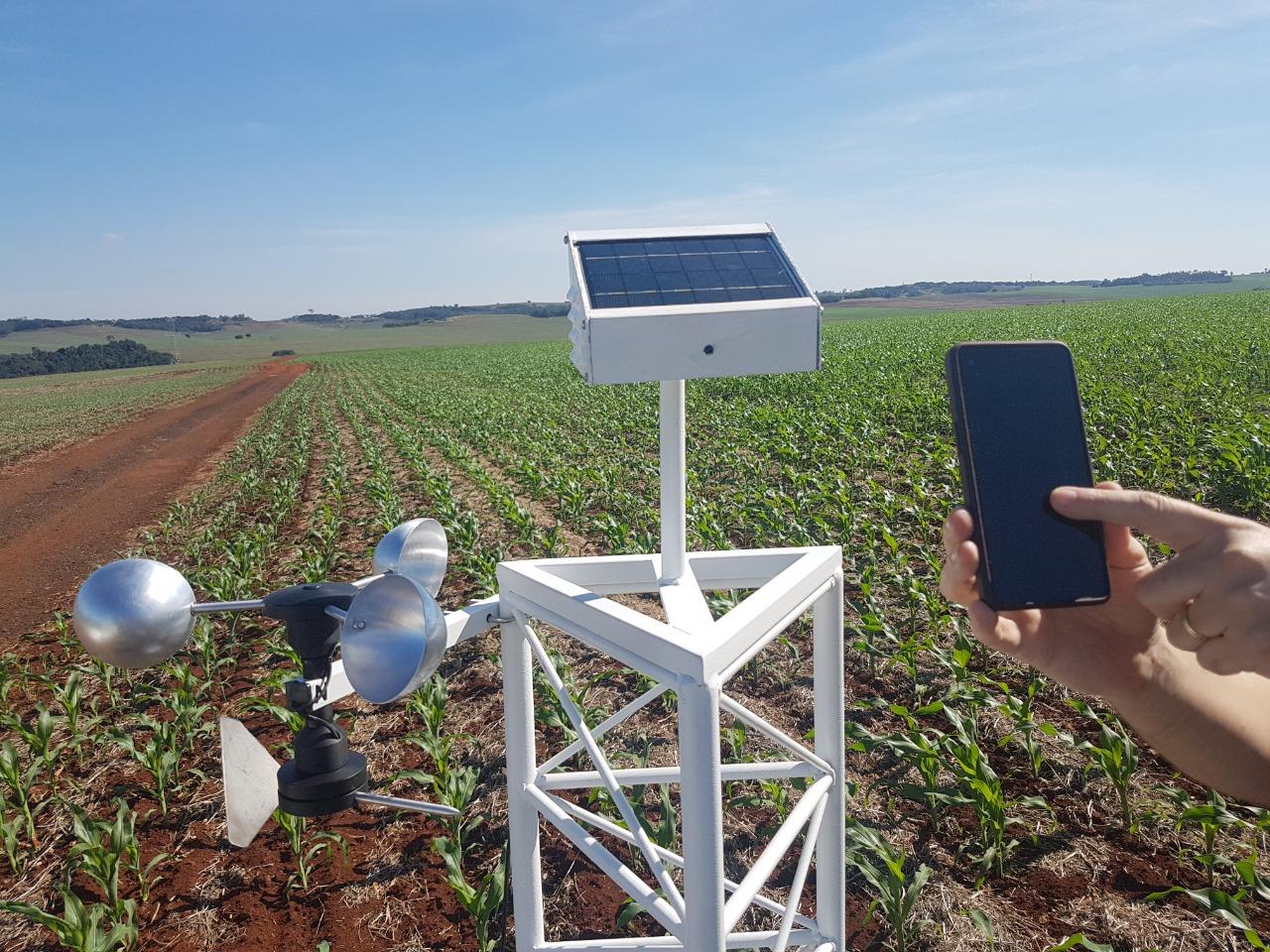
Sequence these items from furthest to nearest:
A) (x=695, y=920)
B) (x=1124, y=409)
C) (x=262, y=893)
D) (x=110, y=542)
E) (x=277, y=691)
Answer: (x=1124, y=409)
(x=110, y=542)
(x=277, y=691)
(x=262, y=893)
(x=695, y=920)

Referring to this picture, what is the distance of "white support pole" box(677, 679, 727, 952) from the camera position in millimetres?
1421

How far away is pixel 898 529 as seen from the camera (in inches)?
329

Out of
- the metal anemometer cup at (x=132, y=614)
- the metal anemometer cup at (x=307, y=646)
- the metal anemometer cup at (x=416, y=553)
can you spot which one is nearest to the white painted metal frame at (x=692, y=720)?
the metal anemometer cup at (x=416, y=553)

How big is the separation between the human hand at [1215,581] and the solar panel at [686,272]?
1108mm

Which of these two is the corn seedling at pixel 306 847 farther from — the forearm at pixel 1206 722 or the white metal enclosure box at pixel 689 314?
the forearm at pixel 1206 722

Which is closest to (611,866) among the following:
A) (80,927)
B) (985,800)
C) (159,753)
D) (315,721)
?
(315,721)

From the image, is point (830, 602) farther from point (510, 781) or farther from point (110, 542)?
point (110, 542)

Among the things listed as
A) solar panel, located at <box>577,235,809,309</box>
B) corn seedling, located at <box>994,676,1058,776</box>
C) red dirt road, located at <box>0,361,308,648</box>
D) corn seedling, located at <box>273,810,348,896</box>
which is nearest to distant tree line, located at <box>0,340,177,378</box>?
red dirt road, located at <box>0,361,308,648</box>

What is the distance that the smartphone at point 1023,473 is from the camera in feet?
3.95

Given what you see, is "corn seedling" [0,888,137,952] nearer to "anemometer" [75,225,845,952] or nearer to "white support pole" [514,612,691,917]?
"anemometer" [75,225,845,952]

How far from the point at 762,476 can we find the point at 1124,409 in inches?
259

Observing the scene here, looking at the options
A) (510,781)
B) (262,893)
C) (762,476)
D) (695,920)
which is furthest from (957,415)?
(762,476)

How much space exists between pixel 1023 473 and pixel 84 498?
697 inches

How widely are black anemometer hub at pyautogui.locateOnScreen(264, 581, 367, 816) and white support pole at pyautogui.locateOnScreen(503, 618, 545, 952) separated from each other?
79cm
